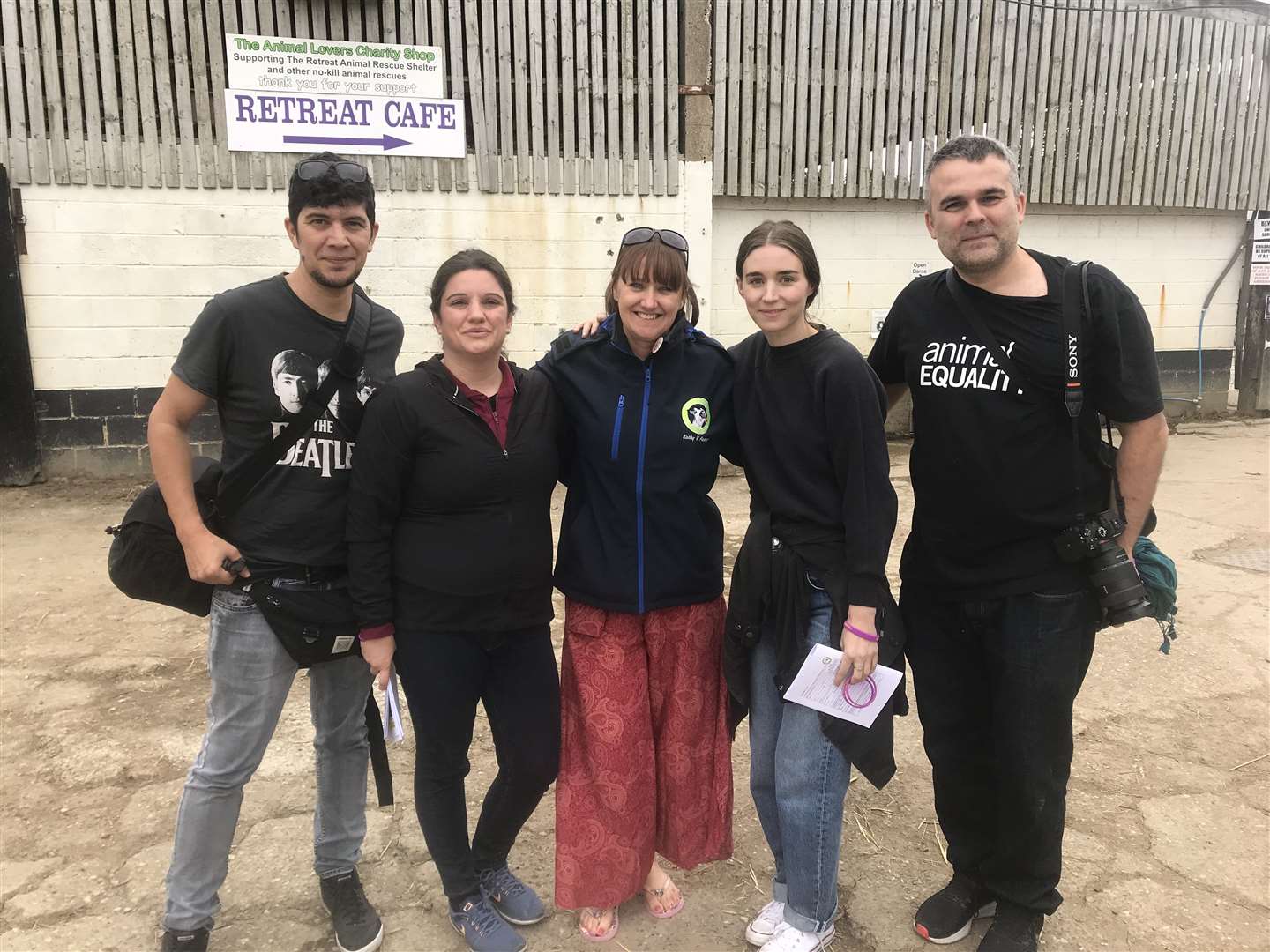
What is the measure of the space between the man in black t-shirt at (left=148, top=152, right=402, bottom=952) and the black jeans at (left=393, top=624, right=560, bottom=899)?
1.01 feet

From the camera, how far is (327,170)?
2.09 m

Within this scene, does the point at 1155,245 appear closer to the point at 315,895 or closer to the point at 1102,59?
the point at 1102,59

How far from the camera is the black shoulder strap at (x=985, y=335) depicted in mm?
2053

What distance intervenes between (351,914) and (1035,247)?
30.1 ft

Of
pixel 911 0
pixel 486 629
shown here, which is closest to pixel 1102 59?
pixel 911 0

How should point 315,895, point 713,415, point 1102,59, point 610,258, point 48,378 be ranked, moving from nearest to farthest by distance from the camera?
point 713,415 < point 315,895 < point 48,378 < point 610,258 < point 1102,59

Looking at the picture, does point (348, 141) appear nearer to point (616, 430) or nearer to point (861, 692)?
point (616, 430)

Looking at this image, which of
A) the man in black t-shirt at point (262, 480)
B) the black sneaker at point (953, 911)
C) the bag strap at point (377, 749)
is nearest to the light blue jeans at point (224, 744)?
the man in black t-shirt at point (262, 480)

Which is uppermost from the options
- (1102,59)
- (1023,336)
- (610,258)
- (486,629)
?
(1102,59)

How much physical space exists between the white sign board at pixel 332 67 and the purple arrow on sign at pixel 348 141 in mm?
336

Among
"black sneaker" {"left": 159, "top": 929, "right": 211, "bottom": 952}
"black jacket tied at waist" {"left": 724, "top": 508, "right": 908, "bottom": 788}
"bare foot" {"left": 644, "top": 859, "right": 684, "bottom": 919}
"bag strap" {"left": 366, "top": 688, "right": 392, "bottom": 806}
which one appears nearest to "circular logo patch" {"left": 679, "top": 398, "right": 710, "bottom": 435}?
"black jacket tied at waist" {"left": 724, "top": 508, "right": 908, "bottom": 788}

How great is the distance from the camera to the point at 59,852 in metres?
2.67

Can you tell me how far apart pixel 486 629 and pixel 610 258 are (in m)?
6.06

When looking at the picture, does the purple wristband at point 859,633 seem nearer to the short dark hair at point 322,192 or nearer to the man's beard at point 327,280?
the man's beard at point 327,280
